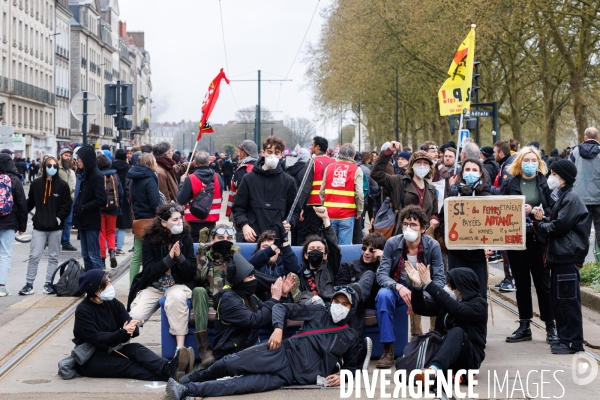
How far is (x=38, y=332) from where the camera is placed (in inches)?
421

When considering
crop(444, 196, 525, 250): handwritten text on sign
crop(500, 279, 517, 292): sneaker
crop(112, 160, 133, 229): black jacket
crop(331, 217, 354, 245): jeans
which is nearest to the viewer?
crop(444, 196, 525, 250): handwritten text on sign

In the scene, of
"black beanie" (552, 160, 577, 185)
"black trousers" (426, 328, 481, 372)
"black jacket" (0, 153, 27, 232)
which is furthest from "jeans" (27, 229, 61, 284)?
"black beanie" (552, 160, 577, 185)

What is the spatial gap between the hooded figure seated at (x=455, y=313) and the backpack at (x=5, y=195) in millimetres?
6382

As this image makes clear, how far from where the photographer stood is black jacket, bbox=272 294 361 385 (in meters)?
8.29

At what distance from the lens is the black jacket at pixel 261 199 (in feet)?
35.4

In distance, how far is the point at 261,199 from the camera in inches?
426

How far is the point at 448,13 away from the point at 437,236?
2458cm

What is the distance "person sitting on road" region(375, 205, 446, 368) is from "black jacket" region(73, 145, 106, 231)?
558 centimetres

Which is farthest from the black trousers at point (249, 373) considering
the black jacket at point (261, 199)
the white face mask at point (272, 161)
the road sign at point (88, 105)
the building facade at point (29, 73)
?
the building facade at point (29, 73)

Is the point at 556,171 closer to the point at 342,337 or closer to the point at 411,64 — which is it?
the point at 342,337

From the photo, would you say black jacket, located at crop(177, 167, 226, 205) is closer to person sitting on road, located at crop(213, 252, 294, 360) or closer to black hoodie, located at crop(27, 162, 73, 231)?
black hoodie, located at crop(27, 162, 73, 231)

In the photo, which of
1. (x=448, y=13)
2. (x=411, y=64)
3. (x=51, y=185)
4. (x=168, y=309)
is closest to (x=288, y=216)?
(x=168, y=309)

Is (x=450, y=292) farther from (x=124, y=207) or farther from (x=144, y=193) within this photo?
(x=124, y=207)

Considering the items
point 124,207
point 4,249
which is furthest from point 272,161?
point 124,207
